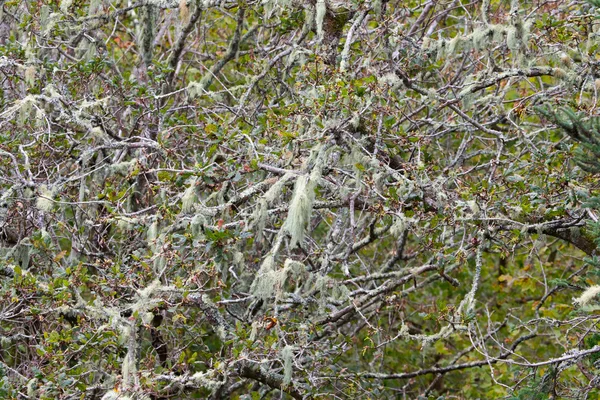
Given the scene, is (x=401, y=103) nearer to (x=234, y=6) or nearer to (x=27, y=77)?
(x=234, y=6)

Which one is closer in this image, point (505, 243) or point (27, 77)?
point (505, 243)

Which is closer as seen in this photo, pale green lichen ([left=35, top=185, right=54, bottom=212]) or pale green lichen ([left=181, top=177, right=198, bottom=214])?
pale green lichen ([left=181, top=177, right=198, bottom=214])

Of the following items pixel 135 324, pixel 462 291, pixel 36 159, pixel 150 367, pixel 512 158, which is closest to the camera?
pixel 135 324

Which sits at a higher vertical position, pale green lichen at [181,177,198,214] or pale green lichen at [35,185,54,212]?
pale green lichen at [181,177,198,214]

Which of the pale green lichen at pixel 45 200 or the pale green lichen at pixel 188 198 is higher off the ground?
the pale green lichen at pixel 188 198

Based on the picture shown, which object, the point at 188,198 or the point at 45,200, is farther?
the point at 45,200

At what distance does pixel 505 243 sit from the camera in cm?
403

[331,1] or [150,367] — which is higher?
[331,1]

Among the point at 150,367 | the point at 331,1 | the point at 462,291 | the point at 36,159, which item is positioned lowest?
the point at 462,291

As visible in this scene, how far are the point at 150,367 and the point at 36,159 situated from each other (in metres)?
1.71

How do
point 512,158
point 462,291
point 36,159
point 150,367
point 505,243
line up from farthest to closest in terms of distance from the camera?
1. point 462,291
2. point 36,159
3. point 512,158
4. point 505,243
5. point 150,367

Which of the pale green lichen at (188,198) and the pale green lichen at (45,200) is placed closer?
the pale green lichen at (188,198)

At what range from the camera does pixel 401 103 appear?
13.7 feet

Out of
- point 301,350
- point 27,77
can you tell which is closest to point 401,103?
point 301,350
